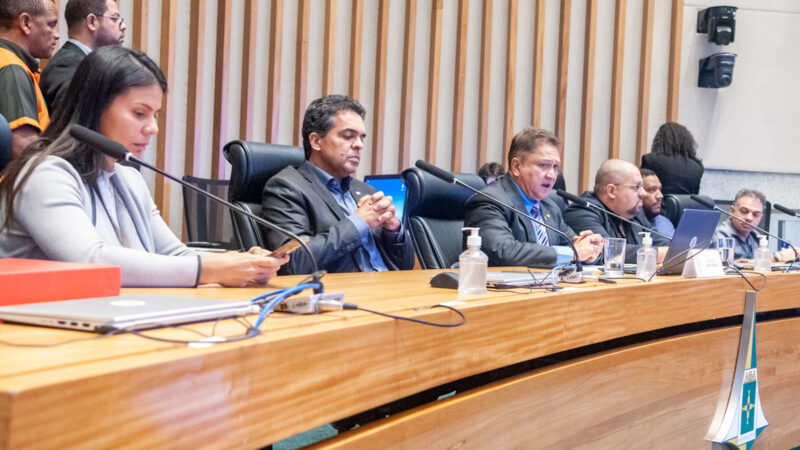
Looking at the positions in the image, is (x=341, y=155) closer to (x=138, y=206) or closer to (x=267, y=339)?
(x=138, y=206)

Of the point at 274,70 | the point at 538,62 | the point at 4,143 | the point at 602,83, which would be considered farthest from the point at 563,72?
the point at 4,143

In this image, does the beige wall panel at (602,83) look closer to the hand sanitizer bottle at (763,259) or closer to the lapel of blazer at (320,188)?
the hand sanitizer bottle at (763,259)

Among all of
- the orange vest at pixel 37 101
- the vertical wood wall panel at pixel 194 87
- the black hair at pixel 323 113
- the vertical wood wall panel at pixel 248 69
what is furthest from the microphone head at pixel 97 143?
the vertical wood wall panel at pixel 248 69

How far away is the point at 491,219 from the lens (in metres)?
2.80

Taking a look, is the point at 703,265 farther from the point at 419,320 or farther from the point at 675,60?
the point at 675,60

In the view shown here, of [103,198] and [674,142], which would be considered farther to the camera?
[674,142]

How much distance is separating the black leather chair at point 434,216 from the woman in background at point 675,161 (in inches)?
80.4

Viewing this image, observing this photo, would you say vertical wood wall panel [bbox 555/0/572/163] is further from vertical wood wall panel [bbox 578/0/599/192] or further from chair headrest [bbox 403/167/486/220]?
chair headrest [bbox 403/167/486/220]

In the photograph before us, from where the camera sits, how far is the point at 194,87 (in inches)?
162

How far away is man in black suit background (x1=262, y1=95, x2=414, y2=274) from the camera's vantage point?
2332 millimetres

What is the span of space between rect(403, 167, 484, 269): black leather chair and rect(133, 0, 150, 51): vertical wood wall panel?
1.73 m

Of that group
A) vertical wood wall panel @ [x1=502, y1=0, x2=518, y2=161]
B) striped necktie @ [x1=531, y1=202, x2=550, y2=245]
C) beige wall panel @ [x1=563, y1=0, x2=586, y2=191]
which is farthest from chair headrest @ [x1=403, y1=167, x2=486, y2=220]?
beige wall panel @ [x1=563, y1=0, x2=586, y2=191]

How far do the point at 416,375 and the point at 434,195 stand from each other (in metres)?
1.91

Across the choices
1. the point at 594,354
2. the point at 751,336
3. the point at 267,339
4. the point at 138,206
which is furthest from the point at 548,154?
the point at 267,339
